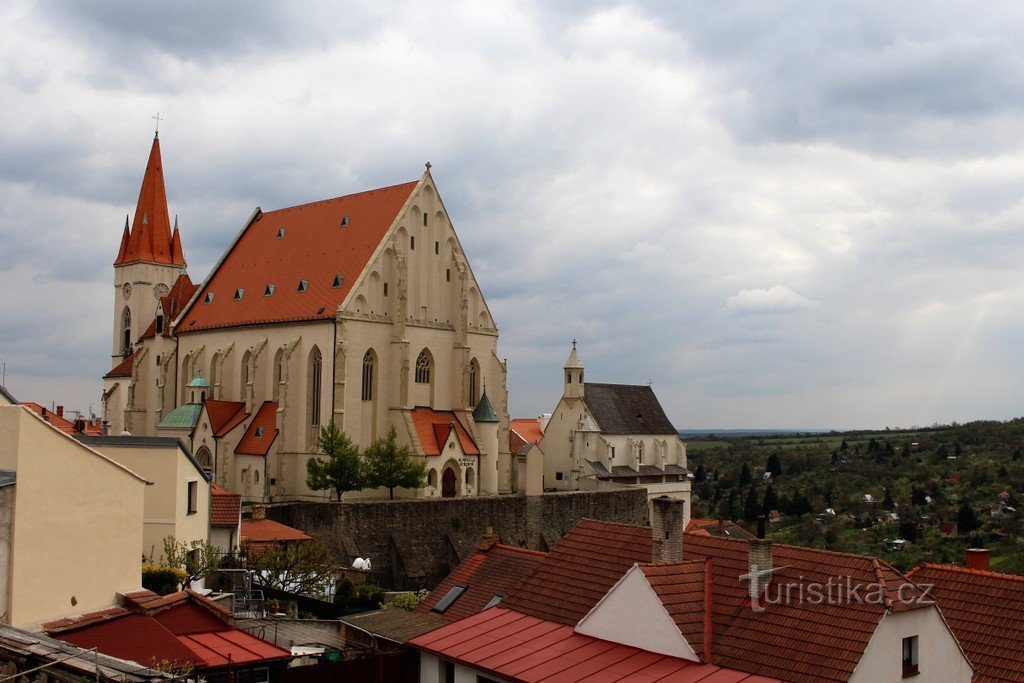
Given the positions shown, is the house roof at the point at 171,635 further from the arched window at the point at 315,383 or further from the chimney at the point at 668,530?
the arched window at the point at 315,383

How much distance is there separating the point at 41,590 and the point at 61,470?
228 cm

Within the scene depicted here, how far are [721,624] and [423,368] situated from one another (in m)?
45.1

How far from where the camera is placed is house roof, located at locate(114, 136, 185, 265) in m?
90.0

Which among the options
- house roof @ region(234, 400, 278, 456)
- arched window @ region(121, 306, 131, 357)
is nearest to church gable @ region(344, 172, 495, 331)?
house roof @ region(234, 400, 278, 456)

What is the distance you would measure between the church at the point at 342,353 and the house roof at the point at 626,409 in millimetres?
13427

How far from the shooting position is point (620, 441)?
81312 mm

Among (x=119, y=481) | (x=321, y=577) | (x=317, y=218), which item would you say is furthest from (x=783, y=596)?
(x=317, y=218)

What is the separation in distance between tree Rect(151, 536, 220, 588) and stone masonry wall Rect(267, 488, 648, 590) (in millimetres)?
16392

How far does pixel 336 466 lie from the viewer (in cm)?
5728

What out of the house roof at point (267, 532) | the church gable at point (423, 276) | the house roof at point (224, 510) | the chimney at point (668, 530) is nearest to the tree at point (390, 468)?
the church gable at point (423, 276)

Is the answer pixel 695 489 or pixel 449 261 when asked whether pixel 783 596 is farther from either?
pixel 695 489

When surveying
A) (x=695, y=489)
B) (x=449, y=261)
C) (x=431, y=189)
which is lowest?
(x=695, y=489)

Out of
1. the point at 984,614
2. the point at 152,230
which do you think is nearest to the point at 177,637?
the point at 984,614

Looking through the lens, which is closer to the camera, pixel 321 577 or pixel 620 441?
pixel 321 577
